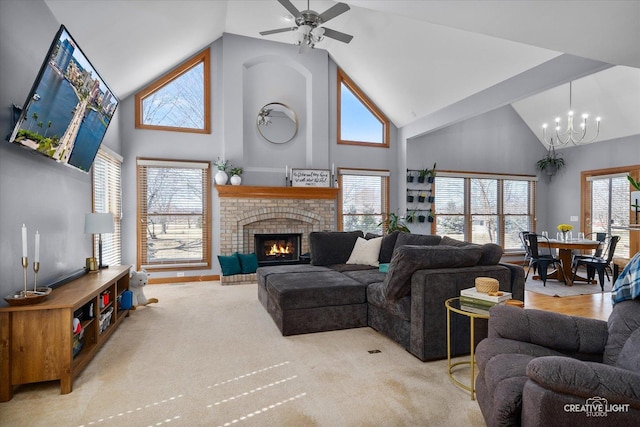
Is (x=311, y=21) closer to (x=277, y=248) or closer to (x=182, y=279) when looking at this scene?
(x=277, y=248)

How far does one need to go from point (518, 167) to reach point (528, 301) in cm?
438

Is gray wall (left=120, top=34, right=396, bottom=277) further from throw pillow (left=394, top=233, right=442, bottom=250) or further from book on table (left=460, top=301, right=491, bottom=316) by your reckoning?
book on table (left=460, top=301, right=491, bottom=316)

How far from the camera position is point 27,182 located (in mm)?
2791

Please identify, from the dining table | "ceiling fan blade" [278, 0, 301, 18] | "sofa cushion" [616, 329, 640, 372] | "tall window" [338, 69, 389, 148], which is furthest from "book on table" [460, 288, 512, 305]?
"tall window" [338, 69, 389, 148]

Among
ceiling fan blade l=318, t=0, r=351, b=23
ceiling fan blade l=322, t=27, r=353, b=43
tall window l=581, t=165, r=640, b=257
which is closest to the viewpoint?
ceiling fan blade l=318, t=0, r=351, b=23

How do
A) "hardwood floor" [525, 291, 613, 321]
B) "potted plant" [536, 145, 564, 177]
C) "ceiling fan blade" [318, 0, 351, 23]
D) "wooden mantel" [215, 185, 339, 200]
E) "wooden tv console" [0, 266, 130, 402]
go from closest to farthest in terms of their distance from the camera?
1. "wooden tv console" [0, 266, 130, 402]
2. "ceiling fan blade" [318, 0, 351, 23]
3. "hardwood floor" [525, 291, 613, 321]
4. "wooden mantel" [215, 185, 339, 200]
5. "potted plant" [536, 145, 564, 177]

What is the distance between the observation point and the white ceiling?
267 centimetres

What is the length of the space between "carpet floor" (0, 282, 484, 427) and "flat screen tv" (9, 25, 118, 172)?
1.72 m

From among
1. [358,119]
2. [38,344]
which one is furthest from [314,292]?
[358,119]

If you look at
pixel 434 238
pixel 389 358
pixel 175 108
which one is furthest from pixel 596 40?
pixel 175 108

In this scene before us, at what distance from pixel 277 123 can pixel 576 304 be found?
17.5 feet

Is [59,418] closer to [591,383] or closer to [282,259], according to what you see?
[591,383]

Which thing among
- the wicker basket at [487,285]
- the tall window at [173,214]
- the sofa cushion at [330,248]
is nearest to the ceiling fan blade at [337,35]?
the sofa cushion at [330,248]

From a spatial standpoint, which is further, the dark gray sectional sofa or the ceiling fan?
the ceiling fan
